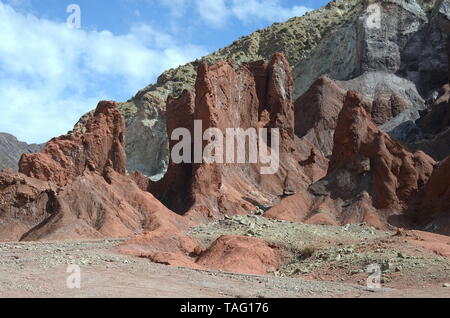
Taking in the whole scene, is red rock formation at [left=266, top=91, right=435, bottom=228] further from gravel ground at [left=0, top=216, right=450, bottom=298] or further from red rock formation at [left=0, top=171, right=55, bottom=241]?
gravel ground at [left=0, top=216, right=450, bottom=298]

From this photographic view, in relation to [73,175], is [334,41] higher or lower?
higher

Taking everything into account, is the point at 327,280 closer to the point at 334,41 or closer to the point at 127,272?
the point at 127,272

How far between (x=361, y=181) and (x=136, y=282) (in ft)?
134

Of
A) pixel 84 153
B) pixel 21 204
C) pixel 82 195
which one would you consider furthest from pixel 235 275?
pixel 84 153

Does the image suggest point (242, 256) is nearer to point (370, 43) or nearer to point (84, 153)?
point (84, 153)

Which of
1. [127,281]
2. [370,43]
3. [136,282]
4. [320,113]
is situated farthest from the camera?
[370,43]

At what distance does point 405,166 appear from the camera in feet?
208

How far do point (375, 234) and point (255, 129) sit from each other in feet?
117

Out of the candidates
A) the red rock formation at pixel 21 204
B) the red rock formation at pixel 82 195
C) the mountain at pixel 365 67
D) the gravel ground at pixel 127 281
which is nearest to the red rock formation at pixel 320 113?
the mountain at pixel 365 67

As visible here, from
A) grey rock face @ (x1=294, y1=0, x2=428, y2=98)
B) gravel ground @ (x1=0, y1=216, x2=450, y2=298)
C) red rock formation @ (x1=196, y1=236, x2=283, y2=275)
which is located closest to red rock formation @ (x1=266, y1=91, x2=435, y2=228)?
gravel ground @ (x1=0, y1=216, x2=450, y2=298)

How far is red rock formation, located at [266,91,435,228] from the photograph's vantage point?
5938 centimetres

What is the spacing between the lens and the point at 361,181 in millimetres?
62500

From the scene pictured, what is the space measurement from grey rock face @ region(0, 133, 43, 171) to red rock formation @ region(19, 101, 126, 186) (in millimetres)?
74815
